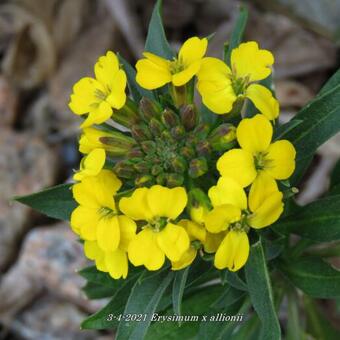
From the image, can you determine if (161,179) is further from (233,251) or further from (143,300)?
(143,300)

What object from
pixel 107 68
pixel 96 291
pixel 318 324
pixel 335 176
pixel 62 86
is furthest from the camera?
pixel 62 86

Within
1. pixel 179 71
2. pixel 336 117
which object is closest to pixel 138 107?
pixel 179 71

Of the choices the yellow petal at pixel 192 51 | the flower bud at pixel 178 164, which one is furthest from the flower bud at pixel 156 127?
the yellow petal at pixel 192 51

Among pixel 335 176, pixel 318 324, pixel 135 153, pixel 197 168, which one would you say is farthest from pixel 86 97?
pixel 318 324

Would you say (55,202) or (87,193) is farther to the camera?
(55,202)

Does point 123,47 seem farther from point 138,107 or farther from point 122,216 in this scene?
point 122,216

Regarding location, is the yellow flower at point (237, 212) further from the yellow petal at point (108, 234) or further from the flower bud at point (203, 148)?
the yellow petal at point (108, 234)
